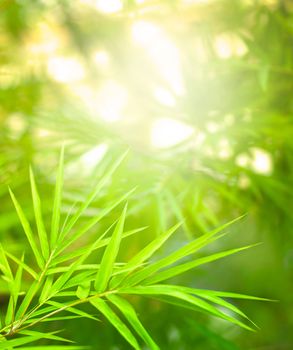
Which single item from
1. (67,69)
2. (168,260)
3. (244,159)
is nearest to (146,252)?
(168,260)

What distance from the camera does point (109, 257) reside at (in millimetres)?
401

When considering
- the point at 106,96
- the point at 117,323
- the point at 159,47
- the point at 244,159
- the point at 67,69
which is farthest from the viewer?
the point at 67,69

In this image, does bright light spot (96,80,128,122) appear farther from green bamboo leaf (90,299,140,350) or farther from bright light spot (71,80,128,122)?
green bamboo leaf (90,299,140,350)

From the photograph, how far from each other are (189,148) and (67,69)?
1442 mm

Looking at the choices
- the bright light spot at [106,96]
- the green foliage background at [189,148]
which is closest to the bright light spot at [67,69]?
the bright light spot at [106,96]

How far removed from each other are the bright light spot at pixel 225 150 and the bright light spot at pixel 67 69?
1.24 meters

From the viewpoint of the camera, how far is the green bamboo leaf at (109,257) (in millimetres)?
401

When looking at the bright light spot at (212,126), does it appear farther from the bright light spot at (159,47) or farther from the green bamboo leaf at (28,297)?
the green bamboo leaf at (28,297)

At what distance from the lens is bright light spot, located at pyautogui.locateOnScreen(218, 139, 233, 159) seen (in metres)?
1.05

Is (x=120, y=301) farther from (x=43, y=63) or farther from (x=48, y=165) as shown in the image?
(x=43, y=63)

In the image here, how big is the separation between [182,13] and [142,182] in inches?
27.9

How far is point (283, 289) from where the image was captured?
60.9 inches

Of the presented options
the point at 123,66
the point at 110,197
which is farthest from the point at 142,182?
the point at 123,66

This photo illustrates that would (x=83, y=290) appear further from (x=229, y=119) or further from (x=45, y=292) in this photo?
(x=229, y=119)
